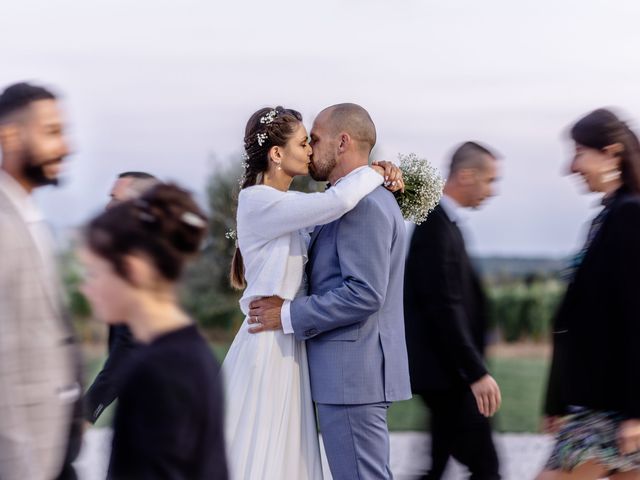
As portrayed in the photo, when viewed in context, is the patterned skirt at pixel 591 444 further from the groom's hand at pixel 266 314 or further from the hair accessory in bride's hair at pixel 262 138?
the hair accessory in bride's hair at pixel 262 138

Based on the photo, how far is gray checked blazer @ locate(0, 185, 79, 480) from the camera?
2752 millimetres

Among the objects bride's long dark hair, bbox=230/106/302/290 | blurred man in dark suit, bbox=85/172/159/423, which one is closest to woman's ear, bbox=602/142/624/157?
bride's long dark hair, bbox=230/106/302/290

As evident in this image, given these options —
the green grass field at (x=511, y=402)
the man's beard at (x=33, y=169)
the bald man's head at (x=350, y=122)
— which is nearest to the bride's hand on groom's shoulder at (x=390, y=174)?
the bald man's head at (x=350, y=122)

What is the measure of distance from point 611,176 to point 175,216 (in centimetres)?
222

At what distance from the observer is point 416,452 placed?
21.4 ft

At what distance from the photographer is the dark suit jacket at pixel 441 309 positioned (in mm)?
5035

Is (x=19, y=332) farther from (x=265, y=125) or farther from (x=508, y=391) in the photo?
(x=508, y=391)

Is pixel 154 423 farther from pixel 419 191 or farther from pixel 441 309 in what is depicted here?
pixel 441 309

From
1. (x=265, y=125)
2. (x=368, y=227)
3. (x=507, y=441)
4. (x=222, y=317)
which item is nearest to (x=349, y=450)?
(x=368, y=227)

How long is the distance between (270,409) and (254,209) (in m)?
0.86

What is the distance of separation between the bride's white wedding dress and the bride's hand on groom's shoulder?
0.10 meters

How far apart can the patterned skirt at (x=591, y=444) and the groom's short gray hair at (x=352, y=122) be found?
150 cm

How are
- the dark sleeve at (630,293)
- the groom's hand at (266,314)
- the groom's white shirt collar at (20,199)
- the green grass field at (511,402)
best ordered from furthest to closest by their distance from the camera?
the green grass field at (511,402)
the groom's hand at (266,314)
the dark sleeve at (630,293)
the groom's white shirt collar at (20,199)

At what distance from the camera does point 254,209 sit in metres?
4.39
